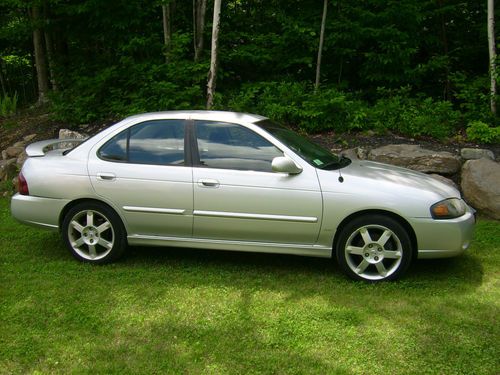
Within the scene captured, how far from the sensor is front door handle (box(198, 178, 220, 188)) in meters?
4.85

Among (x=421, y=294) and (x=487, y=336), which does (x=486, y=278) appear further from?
(x=487, y=336)

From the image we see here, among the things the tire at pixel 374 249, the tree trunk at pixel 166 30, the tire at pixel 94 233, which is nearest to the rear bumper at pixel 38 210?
the tire at pixel 94 233

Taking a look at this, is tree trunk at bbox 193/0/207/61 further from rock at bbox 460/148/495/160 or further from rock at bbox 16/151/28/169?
rock at bbox 460/148/495/160

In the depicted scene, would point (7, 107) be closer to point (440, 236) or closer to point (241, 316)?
point (241, 316)

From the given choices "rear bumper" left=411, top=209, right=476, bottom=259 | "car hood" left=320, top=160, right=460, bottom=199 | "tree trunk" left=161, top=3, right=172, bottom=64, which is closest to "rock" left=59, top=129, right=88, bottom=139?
"tree trunk" left=161, top=3, right=172, bottom=64

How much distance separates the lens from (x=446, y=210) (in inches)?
182

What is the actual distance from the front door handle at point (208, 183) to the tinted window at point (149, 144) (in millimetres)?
314

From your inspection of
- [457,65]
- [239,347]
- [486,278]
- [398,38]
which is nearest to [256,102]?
[398,38]

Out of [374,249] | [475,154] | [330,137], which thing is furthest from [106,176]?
[475,154]

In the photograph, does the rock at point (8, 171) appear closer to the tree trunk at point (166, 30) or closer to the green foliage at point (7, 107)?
the tree trunk at point (166, 30)

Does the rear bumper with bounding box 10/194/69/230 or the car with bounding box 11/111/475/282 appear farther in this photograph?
the rear bumper with bounding box 10/194/69/230

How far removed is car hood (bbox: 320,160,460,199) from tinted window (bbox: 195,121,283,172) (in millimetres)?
578

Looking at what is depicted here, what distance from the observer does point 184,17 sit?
39.0 feet

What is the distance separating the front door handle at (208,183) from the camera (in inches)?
191
